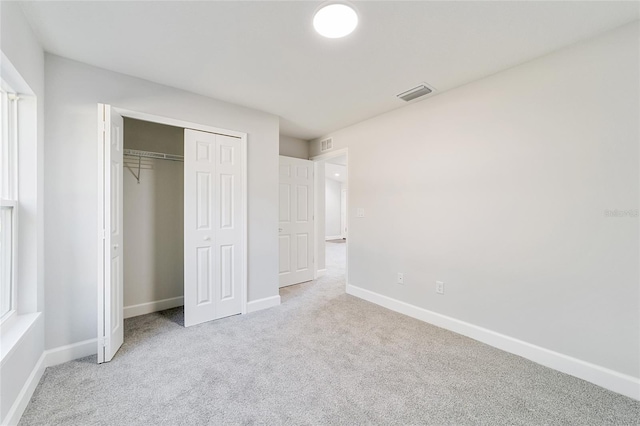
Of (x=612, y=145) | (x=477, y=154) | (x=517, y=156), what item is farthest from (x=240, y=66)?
(x=612, y=145)

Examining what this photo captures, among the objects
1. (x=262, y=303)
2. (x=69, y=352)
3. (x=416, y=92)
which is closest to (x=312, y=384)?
(x=262, y=303)

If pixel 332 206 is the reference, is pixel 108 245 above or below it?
below

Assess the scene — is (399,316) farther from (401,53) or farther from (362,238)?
(401,53)

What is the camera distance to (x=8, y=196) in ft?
5.53

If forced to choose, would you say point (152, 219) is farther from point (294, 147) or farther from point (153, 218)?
point (294, 147)

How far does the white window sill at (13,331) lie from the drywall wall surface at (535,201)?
10.4 ft

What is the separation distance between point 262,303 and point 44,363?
1.83 meters

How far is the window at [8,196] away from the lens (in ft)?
5.27

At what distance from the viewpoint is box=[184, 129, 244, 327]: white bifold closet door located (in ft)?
8.80

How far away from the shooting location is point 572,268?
6.23ft

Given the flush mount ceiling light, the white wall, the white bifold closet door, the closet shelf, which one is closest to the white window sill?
the white wall

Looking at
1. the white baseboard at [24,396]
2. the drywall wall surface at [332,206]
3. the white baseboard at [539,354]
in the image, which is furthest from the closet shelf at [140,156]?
the drywall wall surface at [332,206]

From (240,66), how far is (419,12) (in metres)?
1.43

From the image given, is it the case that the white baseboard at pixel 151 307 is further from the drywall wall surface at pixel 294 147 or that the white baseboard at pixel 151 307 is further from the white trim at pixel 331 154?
the white trim at pixel 331 154
